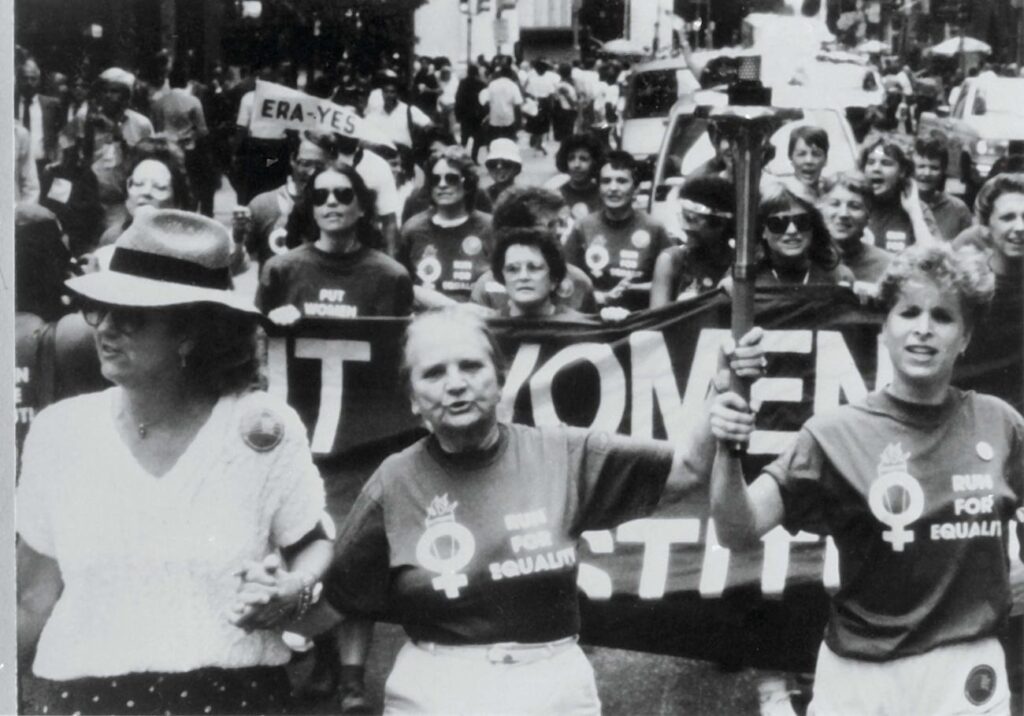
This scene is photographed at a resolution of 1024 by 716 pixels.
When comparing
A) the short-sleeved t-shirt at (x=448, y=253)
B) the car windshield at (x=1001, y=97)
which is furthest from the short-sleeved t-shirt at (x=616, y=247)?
the car windshield at (x=1001, y=97)

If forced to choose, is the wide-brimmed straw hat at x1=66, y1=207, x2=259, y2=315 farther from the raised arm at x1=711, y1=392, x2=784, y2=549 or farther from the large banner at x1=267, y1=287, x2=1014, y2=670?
the large banner at x1=267, y1=287, x2=1014, y2=670

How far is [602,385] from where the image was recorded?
4.30 meters

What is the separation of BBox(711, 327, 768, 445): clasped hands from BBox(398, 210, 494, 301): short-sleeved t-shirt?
3.48 m

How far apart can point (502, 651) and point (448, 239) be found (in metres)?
3.62

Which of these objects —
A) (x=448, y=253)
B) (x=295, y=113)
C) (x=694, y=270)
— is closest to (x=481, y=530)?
(x=694, y=270)

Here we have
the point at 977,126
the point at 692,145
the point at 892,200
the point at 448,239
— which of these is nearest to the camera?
the point at 892,200

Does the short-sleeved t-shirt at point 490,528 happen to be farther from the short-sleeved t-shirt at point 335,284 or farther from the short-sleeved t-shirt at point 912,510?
the short-sleeved t-shirt at point 335,284

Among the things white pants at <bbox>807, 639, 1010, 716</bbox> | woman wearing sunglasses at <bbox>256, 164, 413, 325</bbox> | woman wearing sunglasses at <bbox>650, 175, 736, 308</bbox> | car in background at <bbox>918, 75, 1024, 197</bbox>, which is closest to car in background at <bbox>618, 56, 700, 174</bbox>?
car in background at <bbox>918, 75, 1024, 197</bbox>

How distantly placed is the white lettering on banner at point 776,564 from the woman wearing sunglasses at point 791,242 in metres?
0.84

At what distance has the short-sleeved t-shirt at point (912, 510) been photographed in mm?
2938

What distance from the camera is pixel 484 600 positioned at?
2.73 metres

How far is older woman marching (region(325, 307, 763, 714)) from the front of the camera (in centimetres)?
274

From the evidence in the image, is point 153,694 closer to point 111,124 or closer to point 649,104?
point 111,124

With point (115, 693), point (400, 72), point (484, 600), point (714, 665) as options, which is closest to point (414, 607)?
point (484, 600)
